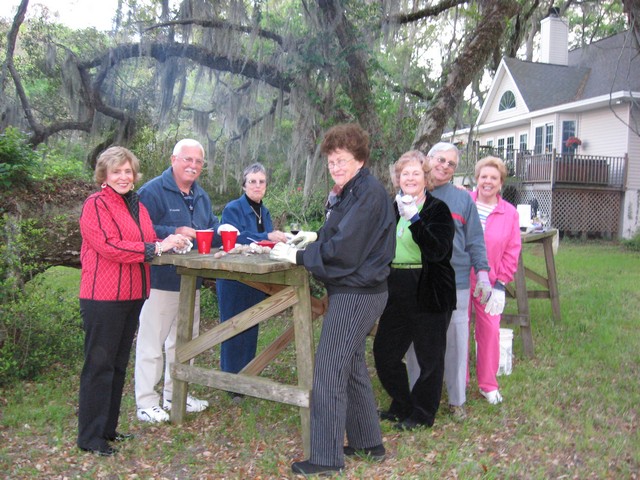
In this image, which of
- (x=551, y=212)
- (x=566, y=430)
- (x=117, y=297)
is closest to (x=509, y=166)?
(x=551, y=212)

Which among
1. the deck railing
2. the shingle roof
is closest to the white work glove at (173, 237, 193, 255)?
the deck railing

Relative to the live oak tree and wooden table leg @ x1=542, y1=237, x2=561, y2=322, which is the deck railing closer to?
the live oak tree

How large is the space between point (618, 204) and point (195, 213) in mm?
17190

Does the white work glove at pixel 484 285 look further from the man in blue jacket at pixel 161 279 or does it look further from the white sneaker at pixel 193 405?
the white sneaker at pixel 193 405

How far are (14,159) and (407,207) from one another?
380 cm

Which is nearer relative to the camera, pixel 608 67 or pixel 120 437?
pixel 120 437

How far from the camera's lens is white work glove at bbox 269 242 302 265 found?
129 inches

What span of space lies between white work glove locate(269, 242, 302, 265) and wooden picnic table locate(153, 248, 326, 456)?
0.04m

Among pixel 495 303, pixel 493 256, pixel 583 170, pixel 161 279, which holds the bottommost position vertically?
pixel 495 303

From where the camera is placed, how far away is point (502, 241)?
459 centimetres

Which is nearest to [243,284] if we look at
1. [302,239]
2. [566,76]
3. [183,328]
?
[183,328]

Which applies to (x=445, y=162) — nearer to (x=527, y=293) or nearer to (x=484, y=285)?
(x=484, y=285)

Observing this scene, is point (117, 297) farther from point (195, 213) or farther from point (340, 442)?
point (340, 442)

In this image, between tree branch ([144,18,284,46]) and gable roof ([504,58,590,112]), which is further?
gable roof ([504,58,590,112])
